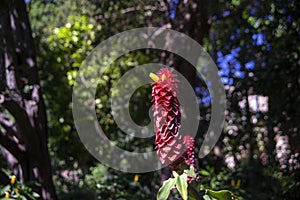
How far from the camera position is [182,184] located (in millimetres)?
1569

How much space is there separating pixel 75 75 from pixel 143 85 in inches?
38.7

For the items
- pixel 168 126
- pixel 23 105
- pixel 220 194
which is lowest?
pixel 220 194

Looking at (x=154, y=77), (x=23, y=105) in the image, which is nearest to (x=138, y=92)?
(x=23, y=105)

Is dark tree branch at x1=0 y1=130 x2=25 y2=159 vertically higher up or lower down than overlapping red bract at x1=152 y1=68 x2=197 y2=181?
higher up

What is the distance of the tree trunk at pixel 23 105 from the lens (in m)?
4.14

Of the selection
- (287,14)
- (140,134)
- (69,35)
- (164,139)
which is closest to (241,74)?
(287,14)

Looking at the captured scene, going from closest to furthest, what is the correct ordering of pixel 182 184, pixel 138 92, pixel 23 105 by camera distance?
pixel 182 184, pixel 23 105, pixel 138 92

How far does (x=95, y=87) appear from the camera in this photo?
6.70 metres

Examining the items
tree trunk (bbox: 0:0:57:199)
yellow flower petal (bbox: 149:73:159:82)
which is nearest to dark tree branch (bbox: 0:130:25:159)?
tree trunk (bbox: 0:0:57:199)

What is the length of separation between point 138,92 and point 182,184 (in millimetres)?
5621

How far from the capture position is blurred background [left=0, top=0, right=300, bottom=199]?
4.26 meters

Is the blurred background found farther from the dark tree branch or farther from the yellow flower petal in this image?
the yellow flower petal

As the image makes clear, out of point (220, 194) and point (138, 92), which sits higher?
point (138, 92)

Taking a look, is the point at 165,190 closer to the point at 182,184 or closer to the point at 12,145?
the point at 182,184
